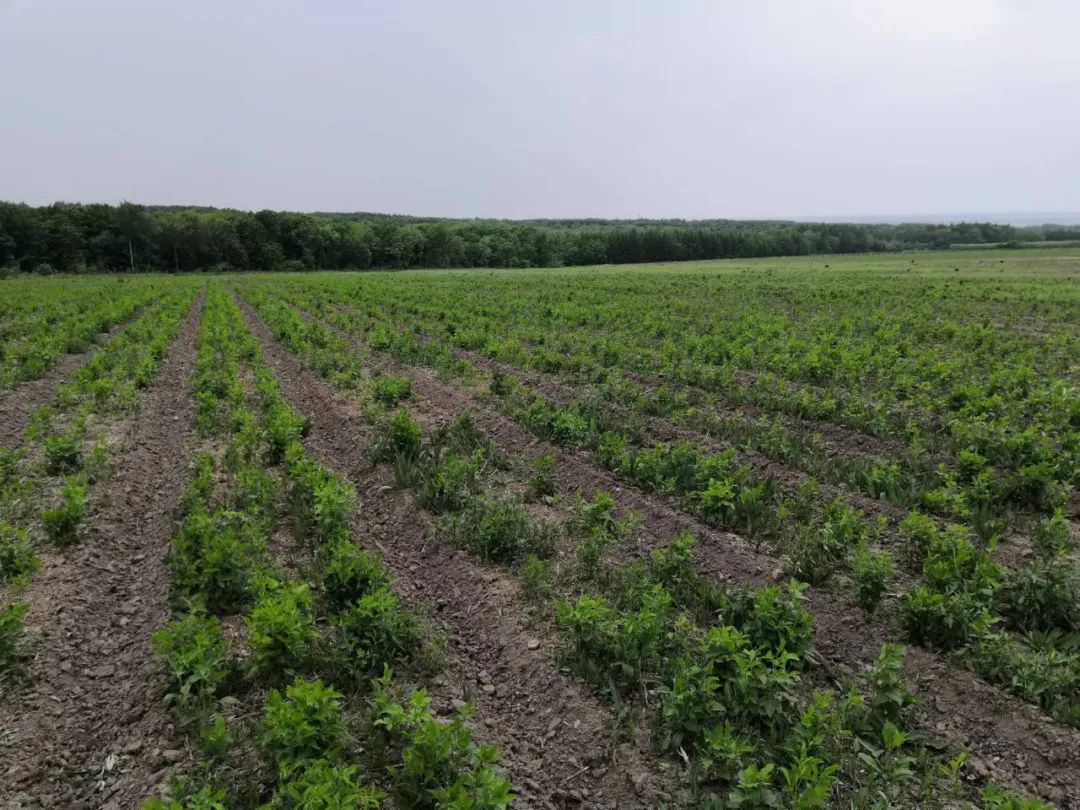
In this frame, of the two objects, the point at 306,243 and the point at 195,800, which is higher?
the point at 306,243

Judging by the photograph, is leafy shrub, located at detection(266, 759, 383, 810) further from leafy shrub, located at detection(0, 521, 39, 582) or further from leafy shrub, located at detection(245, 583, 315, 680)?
leafy shrub, located at detection(0, 521, 39, 582)

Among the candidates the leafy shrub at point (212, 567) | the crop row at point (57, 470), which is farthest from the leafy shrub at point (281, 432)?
the leafy shrub at point (212, 567)

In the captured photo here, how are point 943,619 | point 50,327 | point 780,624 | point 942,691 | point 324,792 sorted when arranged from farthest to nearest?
point 50,327 < point 943,619 < point 780,624 < point 942,691 < point 324,792

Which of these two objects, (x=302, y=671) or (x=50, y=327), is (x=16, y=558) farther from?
(x=50, y=327)

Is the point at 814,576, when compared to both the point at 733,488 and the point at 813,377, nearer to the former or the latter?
the point at 733,488

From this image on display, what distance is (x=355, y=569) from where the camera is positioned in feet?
18.5

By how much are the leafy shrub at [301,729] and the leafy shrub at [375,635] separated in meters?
0.75

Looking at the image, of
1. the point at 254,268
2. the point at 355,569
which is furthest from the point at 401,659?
the point at 254,268

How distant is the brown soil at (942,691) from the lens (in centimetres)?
394

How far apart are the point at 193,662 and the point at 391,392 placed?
8329 mm

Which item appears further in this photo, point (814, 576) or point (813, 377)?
point (813, 377)

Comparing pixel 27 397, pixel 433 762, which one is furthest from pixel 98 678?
pixel 27 397

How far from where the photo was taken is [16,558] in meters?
6.16

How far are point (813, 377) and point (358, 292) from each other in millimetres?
29583
